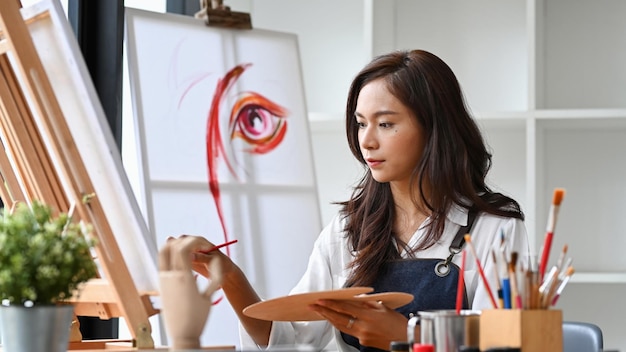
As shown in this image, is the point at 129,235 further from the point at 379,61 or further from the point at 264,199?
the point at 264,199

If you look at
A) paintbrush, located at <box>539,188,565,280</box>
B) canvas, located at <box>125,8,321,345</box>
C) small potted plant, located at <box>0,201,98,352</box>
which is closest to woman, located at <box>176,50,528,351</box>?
canvas, located at <box>125,8,321,345</box>

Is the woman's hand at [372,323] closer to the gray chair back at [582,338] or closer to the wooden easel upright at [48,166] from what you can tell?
the wooden easel upright at [48,166]

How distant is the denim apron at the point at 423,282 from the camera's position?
7.25ft

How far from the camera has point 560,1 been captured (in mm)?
3473

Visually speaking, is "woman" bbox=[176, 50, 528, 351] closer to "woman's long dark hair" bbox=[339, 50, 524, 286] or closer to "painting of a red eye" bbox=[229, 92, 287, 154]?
"woman's long dark hair" bbox=[339, 50, 524, 286]

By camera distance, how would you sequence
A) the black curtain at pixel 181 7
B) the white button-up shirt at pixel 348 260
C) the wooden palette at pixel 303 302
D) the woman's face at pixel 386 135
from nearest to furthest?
the wooden palette at pixel 303 302
the white button-up shirt at pixel 348 260
the woman's face at pixel 386 135
the black curtain at pixel 181 7

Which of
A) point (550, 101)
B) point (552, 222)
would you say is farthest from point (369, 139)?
point (550, 101)

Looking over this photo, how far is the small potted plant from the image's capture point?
128 centimetres

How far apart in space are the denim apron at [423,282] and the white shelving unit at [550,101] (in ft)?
3.49

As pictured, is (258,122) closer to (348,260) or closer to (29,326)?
(348,260)

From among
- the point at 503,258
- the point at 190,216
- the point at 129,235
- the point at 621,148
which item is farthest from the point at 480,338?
the point at 621,148

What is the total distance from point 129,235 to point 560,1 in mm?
2218

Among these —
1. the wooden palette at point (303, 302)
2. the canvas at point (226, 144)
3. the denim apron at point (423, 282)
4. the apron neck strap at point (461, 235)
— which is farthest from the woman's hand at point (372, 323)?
the canvas at point (226, 144)

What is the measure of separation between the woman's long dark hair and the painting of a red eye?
64 cm
